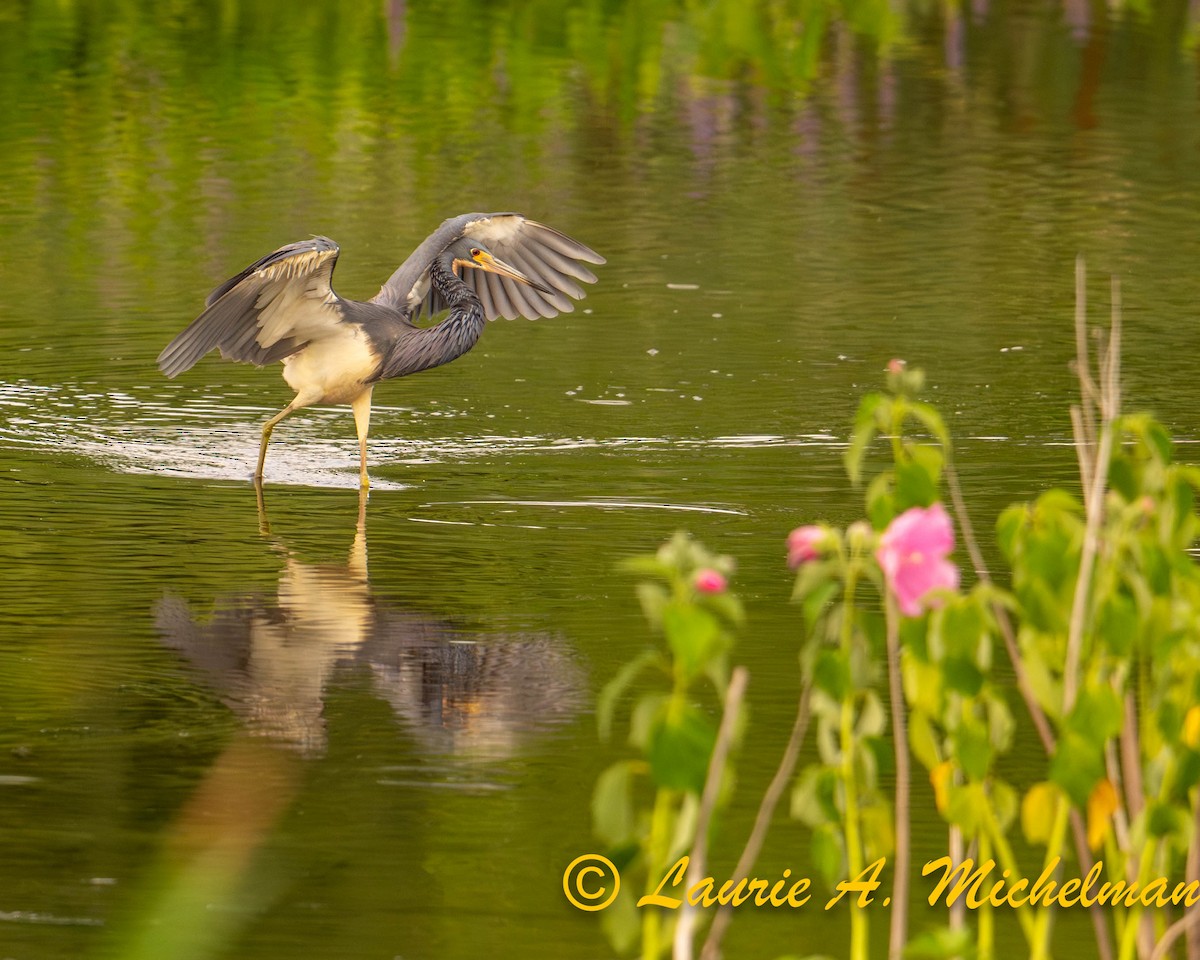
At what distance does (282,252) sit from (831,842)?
567 centimetres

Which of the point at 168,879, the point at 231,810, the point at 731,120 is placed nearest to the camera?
the point at 168,879

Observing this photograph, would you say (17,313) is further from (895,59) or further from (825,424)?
(895,59)

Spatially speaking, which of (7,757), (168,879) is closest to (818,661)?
(168,879)

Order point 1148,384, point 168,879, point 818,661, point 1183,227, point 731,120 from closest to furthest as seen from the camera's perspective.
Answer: point 818,661 < point 168,879 < point 1148,384 < point 1183,227 < point 731,120

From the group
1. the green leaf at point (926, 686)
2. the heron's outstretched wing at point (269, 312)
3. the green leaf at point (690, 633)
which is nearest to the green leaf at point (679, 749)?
the green leaf at point (690, 633)

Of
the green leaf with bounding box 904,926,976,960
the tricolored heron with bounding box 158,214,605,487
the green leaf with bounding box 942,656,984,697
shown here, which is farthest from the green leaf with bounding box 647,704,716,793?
the tricolored heron with bounding box 158,214,605,487

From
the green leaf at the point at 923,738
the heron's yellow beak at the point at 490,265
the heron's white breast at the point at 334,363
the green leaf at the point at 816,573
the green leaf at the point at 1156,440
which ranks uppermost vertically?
the green leaf at the point at 1156,440

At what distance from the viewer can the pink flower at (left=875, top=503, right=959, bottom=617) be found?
12.2 ft

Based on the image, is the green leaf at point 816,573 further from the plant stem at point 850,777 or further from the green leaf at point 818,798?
the green leaf at point 818,798

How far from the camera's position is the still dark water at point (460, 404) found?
5727 mm

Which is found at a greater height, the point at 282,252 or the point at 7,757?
the point at 282,252

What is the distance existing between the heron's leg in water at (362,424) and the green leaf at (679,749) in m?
6.37

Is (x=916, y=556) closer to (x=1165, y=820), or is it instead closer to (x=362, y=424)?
(x=1165, y=820)

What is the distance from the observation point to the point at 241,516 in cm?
928
